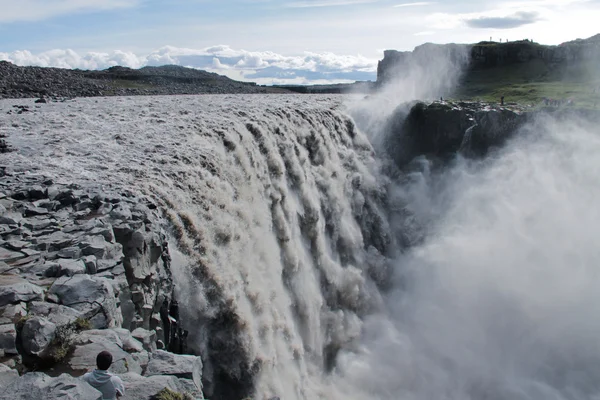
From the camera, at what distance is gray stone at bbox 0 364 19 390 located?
6525mm

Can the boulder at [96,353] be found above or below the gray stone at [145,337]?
above

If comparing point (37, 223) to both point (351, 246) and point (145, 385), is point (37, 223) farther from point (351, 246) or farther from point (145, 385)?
point (351, 246)

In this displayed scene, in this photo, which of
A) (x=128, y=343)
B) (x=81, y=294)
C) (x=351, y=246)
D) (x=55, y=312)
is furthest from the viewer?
(x=351, y=246)

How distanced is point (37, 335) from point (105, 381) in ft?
5.62

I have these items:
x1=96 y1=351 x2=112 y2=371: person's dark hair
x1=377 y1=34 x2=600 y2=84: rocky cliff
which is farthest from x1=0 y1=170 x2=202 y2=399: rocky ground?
x1=377 y1=34 x2=600 y2=84: rocky cliff

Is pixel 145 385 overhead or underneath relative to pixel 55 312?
underneath

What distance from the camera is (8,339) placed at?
7.30 meters

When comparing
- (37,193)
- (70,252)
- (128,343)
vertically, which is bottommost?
(128,343)

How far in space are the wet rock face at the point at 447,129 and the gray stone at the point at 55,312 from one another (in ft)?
115

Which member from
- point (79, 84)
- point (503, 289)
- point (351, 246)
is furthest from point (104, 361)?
point (79, 84)

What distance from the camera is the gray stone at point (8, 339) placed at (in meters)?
7.24

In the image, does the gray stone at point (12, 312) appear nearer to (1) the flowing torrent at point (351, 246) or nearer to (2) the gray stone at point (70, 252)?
(2) the gray stone at point (70, 252)

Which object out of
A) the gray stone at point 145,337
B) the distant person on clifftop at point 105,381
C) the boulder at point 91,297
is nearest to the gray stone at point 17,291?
the boulder at point 91,297

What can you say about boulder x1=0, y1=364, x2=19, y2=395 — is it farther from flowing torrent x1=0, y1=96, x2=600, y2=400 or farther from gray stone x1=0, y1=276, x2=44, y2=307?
flowing torrent x1=0, y1=96, x2=600, y2=400
